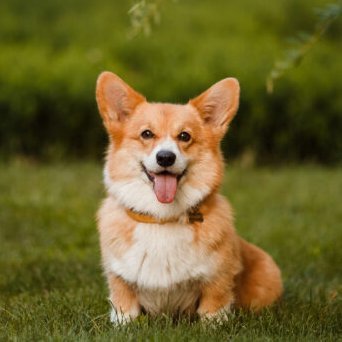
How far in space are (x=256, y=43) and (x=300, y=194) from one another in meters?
3.80

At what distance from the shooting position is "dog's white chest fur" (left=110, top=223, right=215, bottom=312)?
14.1 ft

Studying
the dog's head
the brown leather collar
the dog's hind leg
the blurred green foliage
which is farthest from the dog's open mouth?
the blurred green foliage

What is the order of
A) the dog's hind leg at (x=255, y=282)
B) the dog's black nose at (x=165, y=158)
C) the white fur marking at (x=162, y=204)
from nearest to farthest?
the dog's black nose at (x=165, y=158) < the white fur marking at (x=162, y=204) < the dog's hind leg at (x=255, y=282)

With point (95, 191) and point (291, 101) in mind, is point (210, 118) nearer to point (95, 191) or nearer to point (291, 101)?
point (95, 191)

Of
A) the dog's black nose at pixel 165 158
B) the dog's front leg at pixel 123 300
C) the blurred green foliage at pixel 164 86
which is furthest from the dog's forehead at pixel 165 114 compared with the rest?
the blurred green foliage at pixel 164 86

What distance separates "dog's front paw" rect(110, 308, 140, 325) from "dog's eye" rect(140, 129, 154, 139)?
33.2 inches

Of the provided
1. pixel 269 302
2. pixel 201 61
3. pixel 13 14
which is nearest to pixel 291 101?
pixel 201 61

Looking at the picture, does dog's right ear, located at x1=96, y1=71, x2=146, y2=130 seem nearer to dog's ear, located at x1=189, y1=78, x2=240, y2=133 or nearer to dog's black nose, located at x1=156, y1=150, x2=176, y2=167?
dog's ear, located at x1=189, y1=78, x2=240, y2=133

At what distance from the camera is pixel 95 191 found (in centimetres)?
889

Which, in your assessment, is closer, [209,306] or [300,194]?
[209,306]

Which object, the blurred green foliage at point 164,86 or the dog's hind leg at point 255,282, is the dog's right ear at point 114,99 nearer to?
the dog's hind leg at point 255,282

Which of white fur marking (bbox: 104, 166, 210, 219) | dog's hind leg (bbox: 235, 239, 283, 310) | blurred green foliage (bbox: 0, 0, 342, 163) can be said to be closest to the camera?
white fur marking (bbox: 104, 166, 210, 219)

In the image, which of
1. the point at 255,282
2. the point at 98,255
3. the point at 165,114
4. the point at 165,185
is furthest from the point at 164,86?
the point at 165,185

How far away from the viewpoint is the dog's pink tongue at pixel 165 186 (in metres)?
4.30
